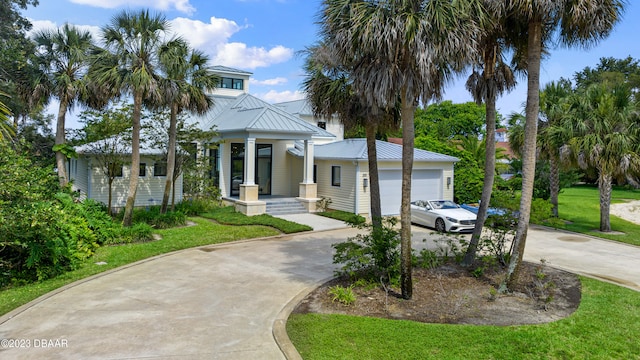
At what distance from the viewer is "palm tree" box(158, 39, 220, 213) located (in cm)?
1473

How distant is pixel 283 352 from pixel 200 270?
5.32m

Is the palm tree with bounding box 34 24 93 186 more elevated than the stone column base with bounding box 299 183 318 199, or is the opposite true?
the palm tree with bounding box 34 24 93 186

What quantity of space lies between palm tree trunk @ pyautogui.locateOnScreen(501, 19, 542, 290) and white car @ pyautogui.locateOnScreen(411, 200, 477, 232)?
24.0 feet

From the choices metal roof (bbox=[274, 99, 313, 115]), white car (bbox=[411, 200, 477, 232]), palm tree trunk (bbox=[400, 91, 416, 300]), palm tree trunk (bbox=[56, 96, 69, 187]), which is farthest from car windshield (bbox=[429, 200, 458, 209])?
palm tree trunk (bbox=[56, 96, 69, 187])

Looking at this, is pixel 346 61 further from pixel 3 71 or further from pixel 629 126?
pixel 3 71

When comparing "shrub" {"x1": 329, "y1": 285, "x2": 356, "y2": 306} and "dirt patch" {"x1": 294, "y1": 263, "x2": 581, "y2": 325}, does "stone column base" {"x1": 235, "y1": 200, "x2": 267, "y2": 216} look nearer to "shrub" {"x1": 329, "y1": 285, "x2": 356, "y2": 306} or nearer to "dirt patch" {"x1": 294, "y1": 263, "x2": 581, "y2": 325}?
"dirt patch" {"x1": 294, "y1": 263, "x2": 581, "y2": 325}

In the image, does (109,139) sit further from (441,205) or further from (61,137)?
(441,205)

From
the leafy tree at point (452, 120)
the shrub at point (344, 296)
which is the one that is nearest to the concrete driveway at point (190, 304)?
the shrub at point (344, 296)

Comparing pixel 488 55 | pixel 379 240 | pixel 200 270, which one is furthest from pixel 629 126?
pixel 200 270

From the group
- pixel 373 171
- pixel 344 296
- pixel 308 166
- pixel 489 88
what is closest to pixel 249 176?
pixel 308 166

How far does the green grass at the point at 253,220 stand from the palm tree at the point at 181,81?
7.68ft

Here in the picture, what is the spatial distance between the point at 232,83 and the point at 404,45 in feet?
77.5

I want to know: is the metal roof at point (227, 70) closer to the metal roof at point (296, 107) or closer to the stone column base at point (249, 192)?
the metal roof at point (296, 107)

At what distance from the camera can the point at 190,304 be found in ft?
27.2
